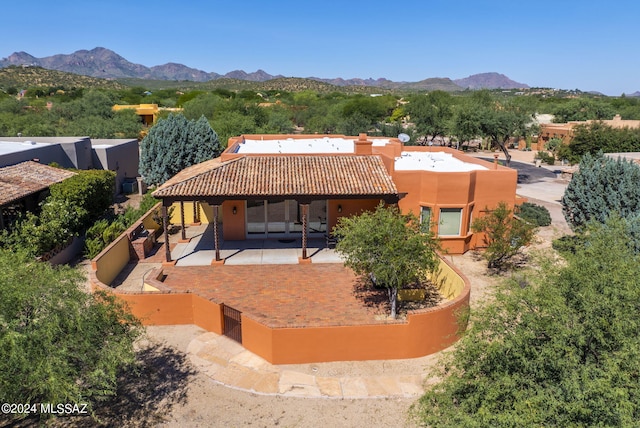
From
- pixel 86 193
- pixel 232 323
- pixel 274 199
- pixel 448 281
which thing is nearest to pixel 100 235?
pixel 86 193

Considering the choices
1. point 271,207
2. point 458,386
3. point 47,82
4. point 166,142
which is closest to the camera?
point 458,386

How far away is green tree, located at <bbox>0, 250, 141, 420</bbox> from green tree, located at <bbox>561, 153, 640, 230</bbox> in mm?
17893

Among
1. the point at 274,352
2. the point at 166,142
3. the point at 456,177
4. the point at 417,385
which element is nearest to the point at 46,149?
the point at 166,142

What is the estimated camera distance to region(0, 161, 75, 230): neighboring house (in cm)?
1944

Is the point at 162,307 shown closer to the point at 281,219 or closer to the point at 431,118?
the point at 281,219

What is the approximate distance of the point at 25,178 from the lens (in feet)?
71.0

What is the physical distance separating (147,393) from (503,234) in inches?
591

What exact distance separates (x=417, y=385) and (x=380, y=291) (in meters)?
5.17

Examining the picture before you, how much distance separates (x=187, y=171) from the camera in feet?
71.2

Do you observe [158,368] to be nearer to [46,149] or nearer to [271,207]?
[271,207]

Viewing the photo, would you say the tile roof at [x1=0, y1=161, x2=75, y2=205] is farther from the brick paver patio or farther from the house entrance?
the house entrance

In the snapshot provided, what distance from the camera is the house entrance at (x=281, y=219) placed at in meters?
21.4

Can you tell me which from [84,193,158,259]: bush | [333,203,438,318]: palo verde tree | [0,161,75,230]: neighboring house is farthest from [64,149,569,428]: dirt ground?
[0,161,75,230]: neighboring house

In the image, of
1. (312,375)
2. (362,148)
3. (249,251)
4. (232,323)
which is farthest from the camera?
(362,148)
